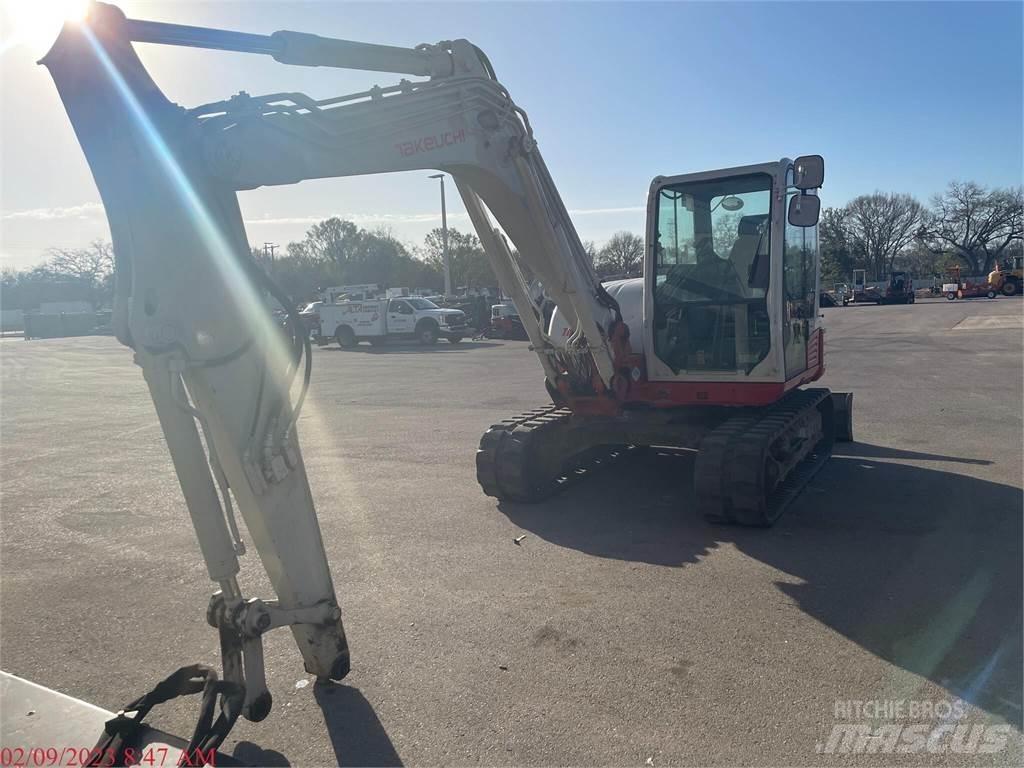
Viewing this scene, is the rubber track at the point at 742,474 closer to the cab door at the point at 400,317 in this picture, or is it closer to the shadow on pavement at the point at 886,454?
Answer: the shadow on pavement at the point at 886,454

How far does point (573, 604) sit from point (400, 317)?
1107 inches

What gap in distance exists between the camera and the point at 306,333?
13.5ft

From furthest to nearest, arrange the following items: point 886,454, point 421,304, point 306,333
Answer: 1. point 421,304
2. point 886,454
3. point 306,333

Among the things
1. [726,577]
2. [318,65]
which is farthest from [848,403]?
[318,65]

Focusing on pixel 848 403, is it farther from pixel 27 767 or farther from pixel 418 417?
pixel 27 767

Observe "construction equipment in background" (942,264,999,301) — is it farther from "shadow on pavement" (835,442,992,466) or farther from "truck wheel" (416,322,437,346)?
"shadow on pavement" (835,442,992,466)

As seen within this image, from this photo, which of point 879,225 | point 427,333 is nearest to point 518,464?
point 427,333

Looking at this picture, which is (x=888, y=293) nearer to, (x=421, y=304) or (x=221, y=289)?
(x=421, y=304)

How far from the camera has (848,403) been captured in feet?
33.4

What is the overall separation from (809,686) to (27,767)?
3906mm

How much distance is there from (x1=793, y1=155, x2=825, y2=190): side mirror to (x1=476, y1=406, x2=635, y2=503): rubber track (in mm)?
3231

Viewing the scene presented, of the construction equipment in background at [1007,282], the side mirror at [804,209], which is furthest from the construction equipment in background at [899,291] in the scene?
the side mirror at [804,209]

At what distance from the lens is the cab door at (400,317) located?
107 feet

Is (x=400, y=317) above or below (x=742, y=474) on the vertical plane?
above
